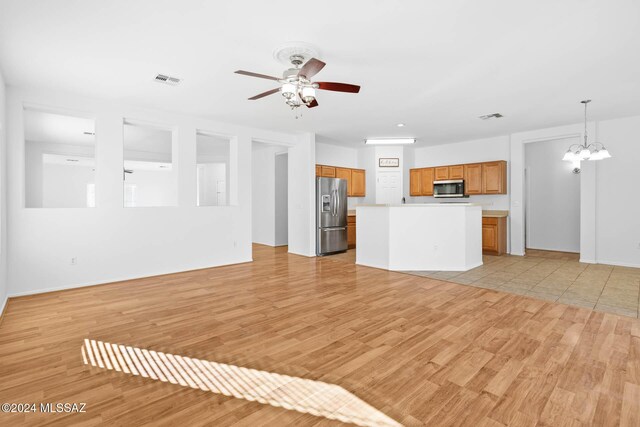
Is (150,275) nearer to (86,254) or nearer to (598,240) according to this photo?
(86,254)

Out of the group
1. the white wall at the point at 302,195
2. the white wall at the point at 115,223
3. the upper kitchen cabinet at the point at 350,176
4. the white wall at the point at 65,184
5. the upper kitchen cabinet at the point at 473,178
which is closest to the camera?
the white wall at the point at 115,223

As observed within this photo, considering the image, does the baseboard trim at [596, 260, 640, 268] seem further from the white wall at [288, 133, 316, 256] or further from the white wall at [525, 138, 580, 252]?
the white wall at [288, 133, 316, 256]

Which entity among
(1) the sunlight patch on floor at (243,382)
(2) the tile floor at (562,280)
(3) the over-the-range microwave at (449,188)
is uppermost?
(3) the over-the-range microwave at (449,188)

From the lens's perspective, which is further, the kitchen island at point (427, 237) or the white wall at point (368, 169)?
the white wall at point (368, 169)

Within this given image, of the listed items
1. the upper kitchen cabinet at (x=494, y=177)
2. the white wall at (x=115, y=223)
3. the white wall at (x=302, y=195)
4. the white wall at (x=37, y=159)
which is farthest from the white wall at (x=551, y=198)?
the white wall at (x=37, y=159)

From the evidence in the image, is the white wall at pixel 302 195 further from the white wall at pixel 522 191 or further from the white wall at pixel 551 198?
the white wall at pixel 551 198

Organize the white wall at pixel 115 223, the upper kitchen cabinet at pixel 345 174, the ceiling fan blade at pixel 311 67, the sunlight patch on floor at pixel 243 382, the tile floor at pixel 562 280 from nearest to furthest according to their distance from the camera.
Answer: the sunlight patch on floor at pixel 243 382 < the ceiling fan blade at pixel 311 67 < the tile floor at pixel 562 280 < the white wall at pixel 115 223 < the upper kitchen cabinet at pixel 345 174

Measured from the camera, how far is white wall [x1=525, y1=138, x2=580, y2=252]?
751cm

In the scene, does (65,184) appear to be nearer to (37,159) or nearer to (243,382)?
(37,159)

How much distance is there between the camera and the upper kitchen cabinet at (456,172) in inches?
311

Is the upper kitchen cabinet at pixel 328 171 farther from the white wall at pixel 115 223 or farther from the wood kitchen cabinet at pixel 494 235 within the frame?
the wood kitchen cabinet at pixel 494 235

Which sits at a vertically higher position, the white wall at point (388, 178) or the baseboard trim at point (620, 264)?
the white wall at point (388, 178)

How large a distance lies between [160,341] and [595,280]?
5.98 metres

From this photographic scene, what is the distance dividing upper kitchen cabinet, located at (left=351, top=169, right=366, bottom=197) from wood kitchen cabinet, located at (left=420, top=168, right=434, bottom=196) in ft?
5.29
